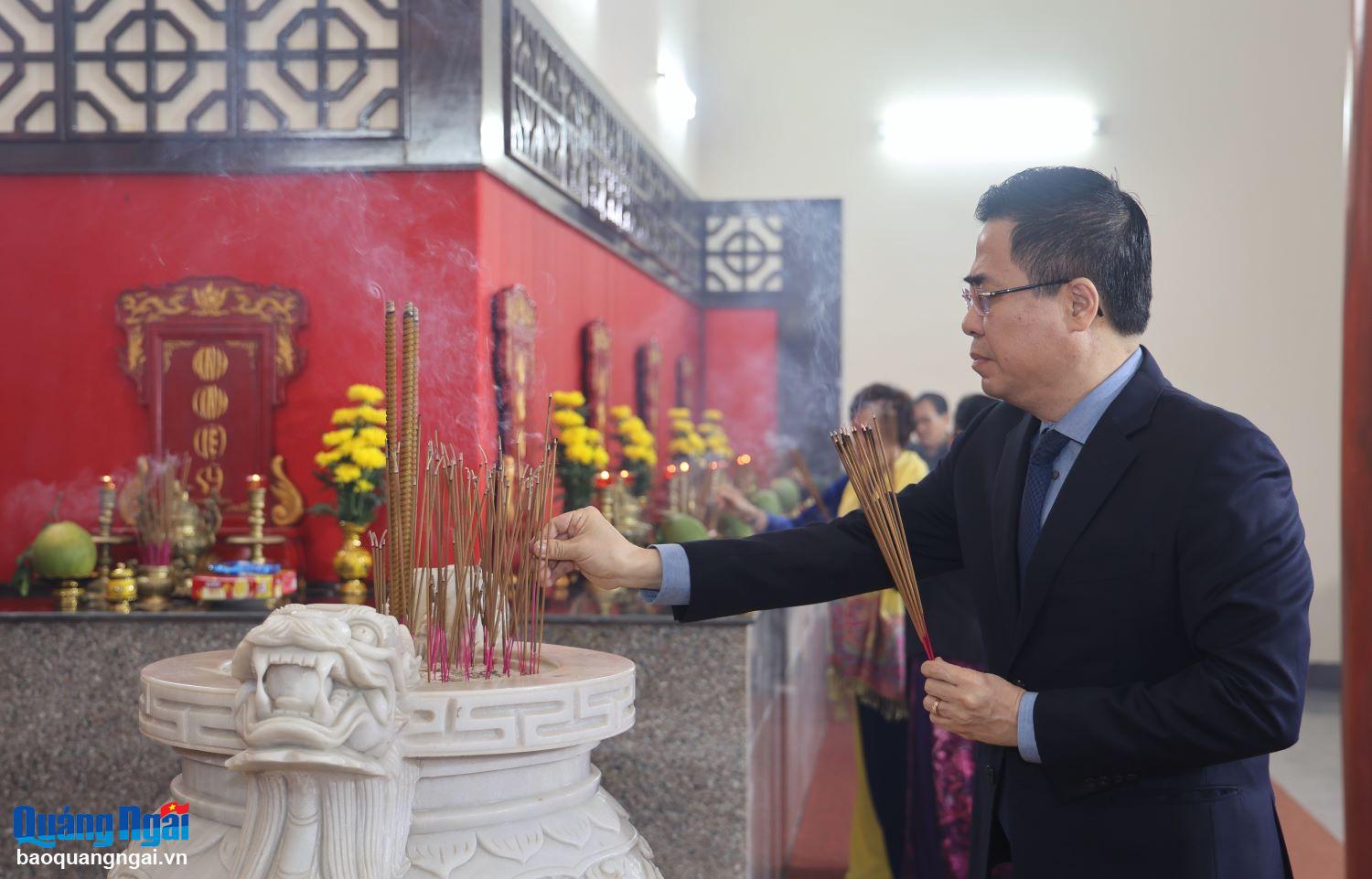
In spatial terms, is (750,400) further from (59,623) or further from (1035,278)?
(1035,278)

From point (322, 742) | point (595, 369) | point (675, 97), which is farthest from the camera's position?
point (675, 97)

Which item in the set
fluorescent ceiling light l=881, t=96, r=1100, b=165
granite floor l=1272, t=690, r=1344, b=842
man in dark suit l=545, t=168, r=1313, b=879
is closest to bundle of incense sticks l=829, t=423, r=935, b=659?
man in dark suit l=545, t=168, r=1313, b=879

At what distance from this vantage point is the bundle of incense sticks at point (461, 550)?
1.42m

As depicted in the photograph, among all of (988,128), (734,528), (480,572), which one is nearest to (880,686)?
(734,528)

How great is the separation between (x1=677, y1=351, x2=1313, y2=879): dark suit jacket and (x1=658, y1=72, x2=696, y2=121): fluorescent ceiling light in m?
4.16

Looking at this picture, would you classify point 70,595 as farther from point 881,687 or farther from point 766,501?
point 766,501

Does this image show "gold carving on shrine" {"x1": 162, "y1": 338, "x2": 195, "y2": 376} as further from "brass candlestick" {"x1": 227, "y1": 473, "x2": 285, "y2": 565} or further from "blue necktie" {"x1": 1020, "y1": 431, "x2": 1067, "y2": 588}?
"blue necktie" {"x1": 1020, "y1": 431, "x2": 1067, "y2": 588}

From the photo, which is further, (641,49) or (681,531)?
(641,49)

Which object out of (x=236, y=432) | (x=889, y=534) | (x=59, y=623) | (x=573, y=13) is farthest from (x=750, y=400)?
(x=889, y=534)

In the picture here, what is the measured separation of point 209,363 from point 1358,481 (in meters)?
2.22

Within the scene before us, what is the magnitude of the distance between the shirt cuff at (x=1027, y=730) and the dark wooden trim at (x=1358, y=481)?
0.37m

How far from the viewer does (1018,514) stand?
1.23 meters

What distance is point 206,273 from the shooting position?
272 centimetres

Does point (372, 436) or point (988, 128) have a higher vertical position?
point (988, 128)
